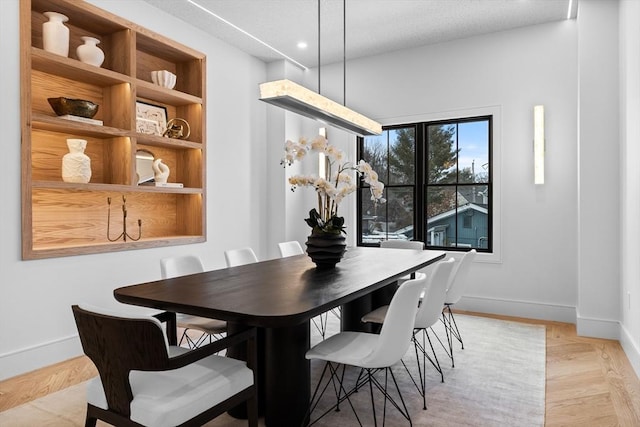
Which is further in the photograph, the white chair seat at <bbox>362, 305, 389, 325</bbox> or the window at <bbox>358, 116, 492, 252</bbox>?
the window at <bbox>358, 116, 492, 252</bbox>

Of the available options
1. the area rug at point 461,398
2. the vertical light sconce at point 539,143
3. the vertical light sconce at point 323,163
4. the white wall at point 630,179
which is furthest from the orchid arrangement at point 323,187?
the vertical light sconce at point 323,163

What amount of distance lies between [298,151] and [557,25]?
11.4 ft

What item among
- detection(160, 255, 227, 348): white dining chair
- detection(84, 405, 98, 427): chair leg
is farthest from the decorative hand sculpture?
detection(84, 405, 98, 427): chair leg

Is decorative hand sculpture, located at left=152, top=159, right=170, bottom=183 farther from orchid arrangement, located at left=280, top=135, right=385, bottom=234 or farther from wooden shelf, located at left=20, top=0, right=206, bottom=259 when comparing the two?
orchid arrangement, located at left=280, top=135, right=385, bottom=234

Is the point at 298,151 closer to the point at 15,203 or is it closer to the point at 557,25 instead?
the point at 15,203

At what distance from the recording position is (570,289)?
4.51 metres

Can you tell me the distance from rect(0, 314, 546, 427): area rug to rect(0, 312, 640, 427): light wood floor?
0.09 metres

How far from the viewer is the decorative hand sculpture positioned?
4.23m

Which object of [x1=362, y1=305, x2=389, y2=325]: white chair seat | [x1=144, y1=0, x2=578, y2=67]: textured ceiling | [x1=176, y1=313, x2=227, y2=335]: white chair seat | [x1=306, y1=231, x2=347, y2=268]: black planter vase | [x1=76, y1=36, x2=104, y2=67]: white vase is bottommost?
[x1=176, y1=313, x2=227, y2=335]: white chair seat

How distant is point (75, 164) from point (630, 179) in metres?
4.36

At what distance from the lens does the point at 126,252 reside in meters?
3.94

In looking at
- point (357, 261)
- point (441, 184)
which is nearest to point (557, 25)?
point (441, 184)

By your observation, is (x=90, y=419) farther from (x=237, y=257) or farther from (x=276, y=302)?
(x=237, y=257)

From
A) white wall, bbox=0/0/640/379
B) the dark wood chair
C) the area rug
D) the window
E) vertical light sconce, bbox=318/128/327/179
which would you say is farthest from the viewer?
vertical light sconce, bbox=318/128/327/179
